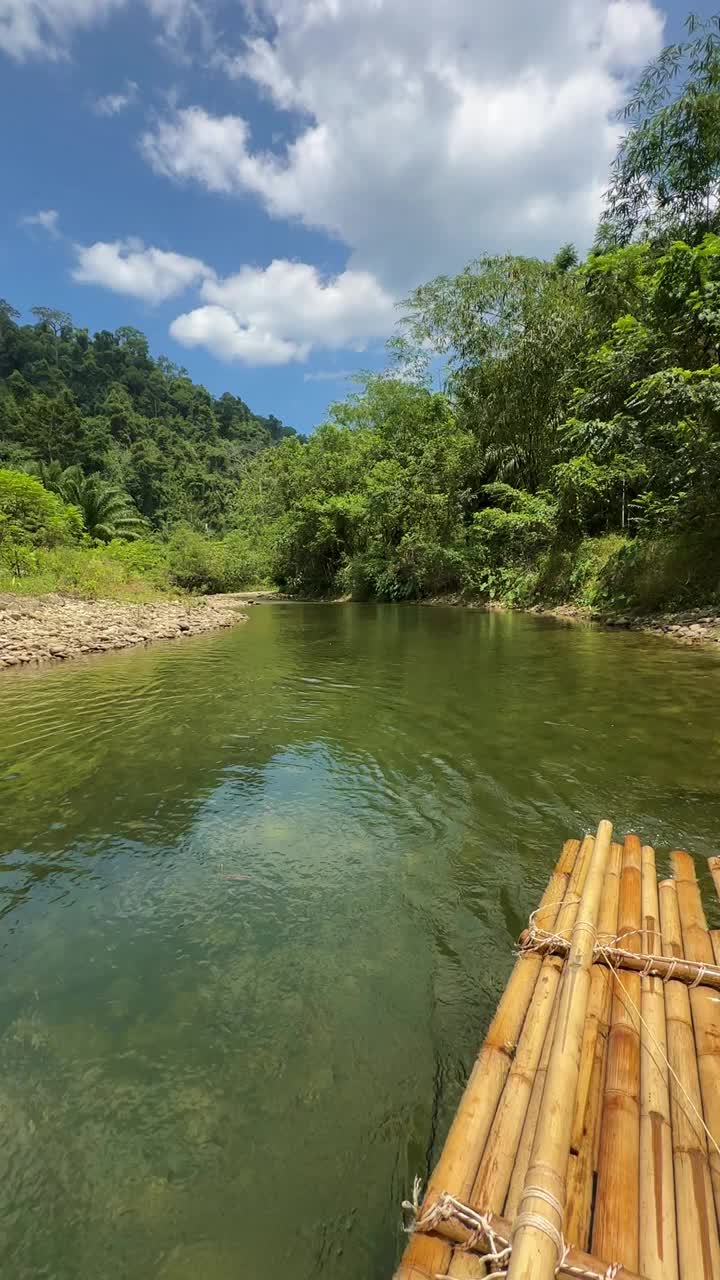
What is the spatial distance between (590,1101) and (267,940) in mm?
2084

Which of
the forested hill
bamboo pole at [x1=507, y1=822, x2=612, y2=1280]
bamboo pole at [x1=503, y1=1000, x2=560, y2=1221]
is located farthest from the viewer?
the forested hill

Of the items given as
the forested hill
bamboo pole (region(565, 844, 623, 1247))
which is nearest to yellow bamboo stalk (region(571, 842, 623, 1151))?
bamboo pole (region(565, 844, 623, 1247))

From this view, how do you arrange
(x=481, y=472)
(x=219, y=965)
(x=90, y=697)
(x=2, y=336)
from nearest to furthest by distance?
(x=219, y=965) → (x=90, y=697) → (x=481, y=472) → (x=2, y=336)

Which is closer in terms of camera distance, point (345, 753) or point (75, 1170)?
point (75, 1170)

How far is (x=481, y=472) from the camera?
28.7m

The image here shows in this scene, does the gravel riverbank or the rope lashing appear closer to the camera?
the rope lashing

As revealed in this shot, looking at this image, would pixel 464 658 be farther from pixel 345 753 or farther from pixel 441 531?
pixel 441 531

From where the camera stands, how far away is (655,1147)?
1735mm

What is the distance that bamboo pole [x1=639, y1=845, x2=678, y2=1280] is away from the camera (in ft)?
4.73

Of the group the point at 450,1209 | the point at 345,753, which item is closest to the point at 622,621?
the point at 345,753

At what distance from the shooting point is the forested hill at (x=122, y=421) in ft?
198

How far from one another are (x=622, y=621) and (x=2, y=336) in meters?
112

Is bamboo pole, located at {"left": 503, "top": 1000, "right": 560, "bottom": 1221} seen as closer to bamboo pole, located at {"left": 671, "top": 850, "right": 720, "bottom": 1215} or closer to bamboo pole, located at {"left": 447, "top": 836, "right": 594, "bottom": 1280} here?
bamboo pole, located at {"left": 447, "top": 836, "right": 594, "bottom": 1280}

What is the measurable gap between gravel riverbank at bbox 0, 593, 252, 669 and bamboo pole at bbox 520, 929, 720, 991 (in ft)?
43.1
